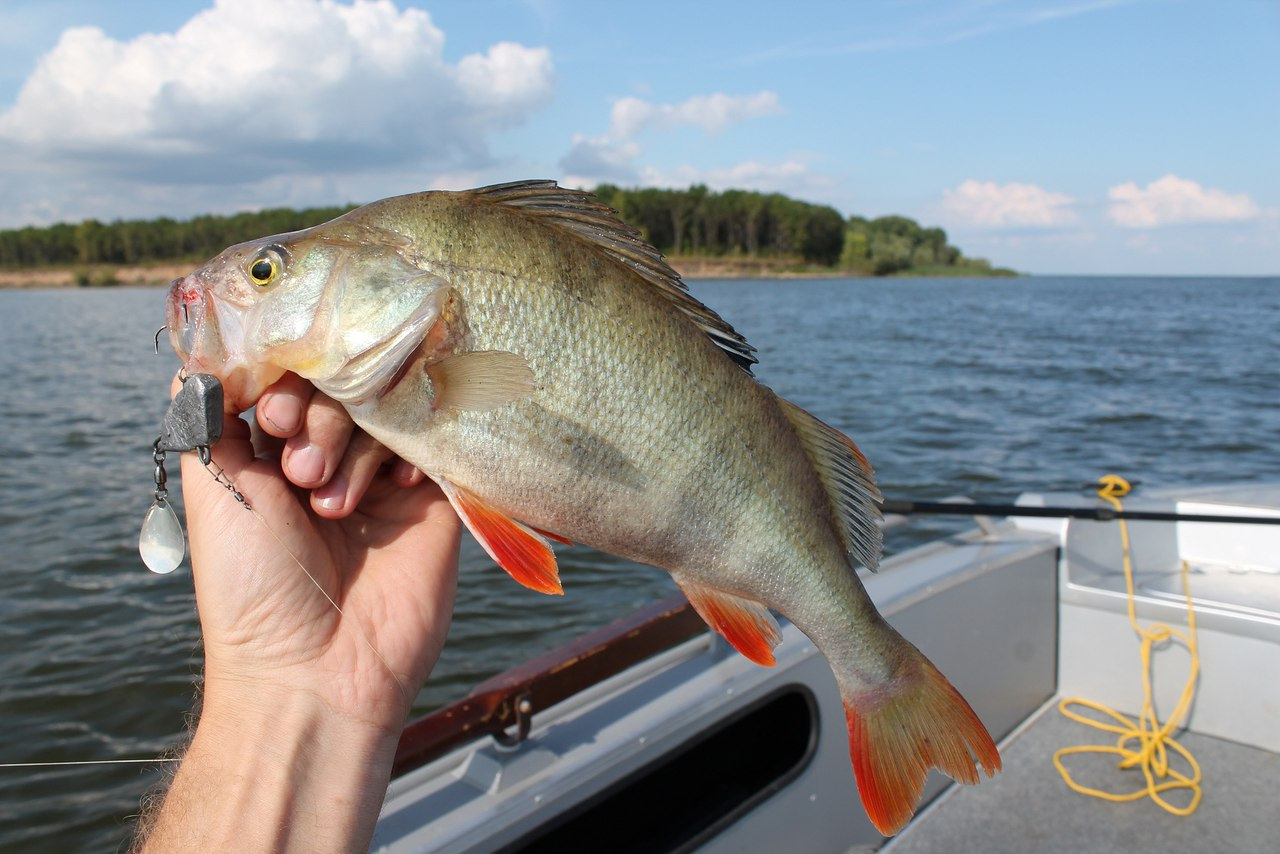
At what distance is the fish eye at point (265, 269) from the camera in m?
1.72

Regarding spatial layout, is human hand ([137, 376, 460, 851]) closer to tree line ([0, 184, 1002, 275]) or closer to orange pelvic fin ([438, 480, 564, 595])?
orange pelvic fin ([438, 480, 564, 595])

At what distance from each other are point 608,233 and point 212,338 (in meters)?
0.88

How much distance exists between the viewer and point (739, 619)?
1925 millimetres

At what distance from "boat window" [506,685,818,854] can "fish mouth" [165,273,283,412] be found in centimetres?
171

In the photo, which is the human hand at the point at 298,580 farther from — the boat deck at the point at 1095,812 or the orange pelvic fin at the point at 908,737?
the boat deck at the point at 1095,812

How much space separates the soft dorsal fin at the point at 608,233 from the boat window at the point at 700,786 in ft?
5.88

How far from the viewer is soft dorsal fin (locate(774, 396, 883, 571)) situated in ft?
6.48

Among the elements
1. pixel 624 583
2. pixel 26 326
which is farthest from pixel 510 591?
pixel 26 326

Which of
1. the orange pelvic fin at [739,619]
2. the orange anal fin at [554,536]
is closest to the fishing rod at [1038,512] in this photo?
the orange pelvic fin at [739,619]

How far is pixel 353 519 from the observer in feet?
7.28

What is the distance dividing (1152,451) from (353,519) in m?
15.6

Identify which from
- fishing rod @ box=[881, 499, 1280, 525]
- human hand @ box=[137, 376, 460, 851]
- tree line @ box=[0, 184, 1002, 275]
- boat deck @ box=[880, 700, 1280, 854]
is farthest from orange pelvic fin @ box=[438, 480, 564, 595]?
tree line @ box=[0, 184, 1002, 275]

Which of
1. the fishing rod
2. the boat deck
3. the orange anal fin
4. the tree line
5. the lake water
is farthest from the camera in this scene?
the tree line

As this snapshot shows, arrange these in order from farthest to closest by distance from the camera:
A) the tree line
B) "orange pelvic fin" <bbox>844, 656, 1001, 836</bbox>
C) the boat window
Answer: the tree line, the boat window, "orange pelvic fin" <bbox>844, 656, 1001, 836</bbox>
